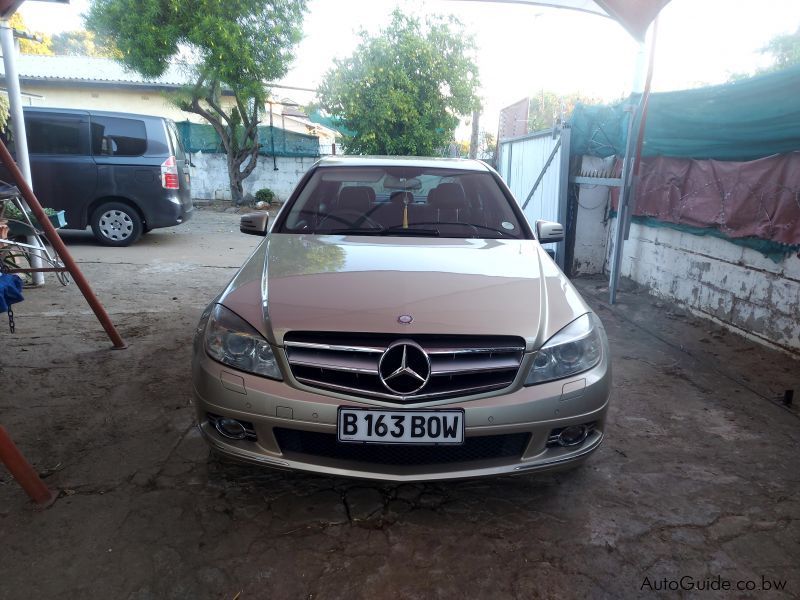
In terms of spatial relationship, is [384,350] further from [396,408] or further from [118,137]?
[118,137]

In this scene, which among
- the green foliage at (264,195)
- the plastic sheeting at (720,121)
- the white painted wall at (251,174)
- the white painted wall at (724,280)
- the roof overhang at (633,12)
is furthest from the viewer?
the white painted wall at (251,174)

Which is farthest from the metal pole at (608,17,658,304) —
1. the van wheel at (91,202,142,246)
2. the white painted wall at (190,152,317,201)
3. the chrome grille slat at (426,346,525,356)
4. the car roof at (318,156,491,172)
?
the white painted wall at (190,152,317,201)

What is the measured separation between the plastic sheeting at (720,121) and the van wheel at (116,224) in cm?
644

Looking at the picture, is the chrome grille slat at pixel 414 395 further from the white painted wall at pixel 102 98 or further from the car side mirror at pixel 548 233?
the white painted wall at pixel 102 98

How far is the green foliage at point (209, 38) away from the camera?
469 inches

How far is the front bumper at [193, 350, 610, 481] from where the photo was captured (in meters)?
1.95

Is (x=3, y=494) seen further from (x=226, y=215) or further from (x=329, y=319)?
(x=226, y=215)

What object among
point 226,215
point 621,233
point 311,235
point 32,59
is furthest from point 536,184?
point 32,59

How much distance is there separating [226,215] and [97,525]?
37.9 feet

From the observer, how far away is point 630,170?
540cm

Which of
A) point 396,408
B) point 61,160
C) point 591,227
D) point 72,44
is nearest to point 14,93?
point 61,160

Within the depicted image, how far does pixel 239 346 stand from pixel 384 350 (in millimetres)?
570

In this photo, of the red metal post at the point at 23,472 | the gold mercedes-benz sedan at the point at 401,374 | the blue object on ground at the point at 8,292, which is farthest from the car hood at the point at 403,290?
the blue object on ground at the point at 8,292

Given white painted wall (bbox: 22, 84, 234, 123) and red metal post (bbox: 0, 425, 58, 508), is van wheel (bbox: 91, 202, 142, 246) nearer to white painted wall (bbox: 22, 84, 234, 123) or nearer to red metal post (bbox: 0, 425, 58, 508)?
red metal post (bbox: 0, 425, 58, 508)
